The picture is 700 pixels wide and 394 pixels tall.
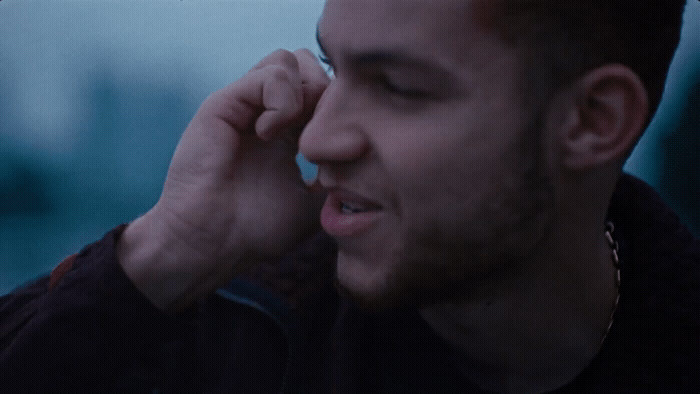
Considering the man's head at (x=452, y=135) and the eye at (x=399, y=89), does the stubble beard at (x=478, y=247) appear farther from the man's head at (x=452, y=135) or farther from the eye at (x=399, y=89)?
the eye at (x=399, y=89)

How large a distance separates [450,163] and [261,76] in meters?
0.37

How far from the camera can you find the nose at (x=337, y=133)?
79 centimetres

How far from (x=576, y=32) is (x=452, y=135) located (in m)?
0.22

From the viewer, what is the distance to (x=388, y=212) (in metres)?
0.81

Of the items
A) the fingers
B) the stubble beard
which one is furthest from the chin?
the fingers

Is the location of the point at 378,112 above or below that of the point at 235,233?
above

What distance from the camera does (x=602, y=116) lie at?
0.81 meters

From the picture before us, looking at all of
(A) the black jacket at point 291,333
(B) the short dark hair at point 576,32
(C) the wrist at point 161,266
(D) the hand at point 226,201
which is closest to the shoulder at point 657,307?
(A) the black jacket at point 291,333

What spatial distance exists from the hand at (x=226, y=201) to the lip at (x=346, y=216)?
5.6 inches

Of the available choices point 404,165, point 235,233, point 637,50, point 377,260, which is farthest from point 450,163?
point 235,233

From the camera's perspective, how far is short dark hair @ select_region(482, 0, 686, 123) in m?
0.74

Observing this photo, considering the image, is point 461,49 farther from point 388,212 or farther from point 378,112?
point 388,212

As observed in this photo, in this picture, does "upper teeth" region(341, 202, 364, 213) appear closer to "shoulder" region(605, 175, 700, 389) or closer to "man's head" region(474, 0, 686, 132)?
"man's head" region(474, 0, 686, 132)

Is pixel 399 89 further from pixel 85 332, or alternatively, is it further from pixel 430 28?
pixel 85 332
